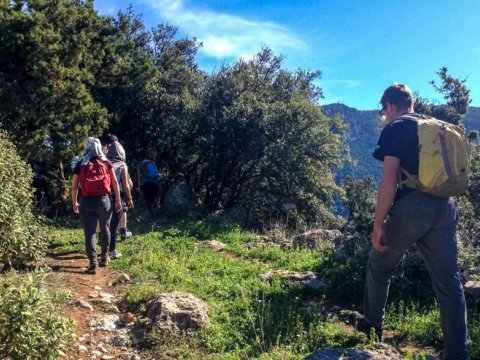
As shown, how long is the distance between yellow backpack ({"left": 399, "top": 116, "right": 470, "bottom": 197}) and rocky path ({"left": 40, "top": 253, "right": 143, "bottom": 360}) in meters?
2.86

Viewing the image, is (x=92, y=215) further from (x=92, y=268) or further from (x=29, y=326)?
(x=29, y=326)

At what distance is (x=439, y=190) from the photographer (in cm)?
355

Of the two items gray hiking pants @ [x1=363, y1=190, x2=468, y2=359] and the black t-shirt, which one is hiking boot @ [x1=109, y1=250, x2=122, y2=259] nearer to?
gray hiking pants @ [x1=363, y1=190, x2=468, y2=359]

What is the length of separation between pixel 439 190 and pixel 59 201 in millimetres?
11223

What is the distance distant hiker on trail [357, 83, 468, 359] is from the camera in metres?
3.53

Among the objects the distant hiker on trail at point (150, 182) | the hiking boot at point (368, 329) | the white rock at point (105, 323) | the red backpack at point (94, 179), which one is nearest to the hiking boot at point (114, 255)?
the red backpack at point (94, 179)

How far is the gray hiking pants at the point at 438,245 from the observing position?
3.51 meters

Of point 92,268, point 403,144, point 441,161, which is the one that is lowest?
point 92,268

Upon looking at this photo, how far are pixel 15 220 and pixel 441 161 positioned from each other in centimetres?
506

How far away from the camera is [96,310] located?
5.01 metres

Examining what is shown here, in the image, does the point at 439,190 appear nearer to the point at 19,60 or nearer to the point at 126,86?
the point at 19,60

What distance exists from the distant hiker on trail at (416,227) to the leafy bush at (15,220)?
441 centimetres

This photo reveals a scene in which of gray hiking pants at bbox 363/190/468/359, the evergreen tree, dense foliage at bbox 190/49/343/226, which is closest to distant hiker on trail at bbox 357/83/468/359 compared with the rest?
gray hiking pants at bbox 363/190/468/359

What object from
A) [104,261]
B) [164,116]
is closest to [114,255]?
[104,261]
